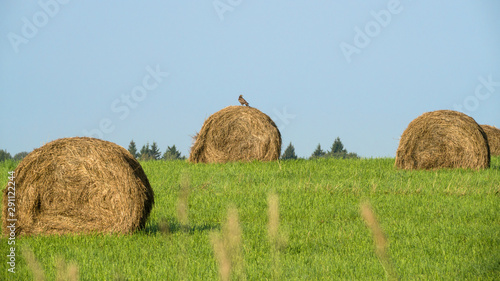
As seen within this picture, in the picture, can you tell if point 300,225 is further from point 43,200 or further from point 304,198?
point 43,200

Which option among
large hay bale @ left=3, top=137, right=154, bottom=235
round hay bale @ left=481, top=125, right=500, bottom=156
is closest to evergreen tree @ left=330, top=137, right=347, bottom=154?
round hay bale @ left=481, top=125, right=500, bottom=156

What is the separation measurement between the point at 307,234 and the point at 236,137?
12058 mm

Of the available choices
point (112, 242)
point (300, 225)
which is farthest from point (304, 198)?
point (112, 242)

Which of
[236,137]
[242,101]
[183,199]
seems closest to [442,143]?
[236,137]

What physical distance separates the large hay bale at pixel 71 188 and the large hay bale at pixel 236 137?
11266 millimetres

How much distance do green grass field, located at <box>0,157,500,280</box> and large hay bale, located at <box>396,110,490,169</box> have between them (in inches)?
75.1

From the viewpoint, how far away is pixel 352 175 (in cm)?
1673

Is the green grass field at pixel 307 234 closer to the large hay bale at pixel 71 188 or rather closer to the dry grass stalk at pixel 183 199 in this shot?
the dry grass stalk at pixel 183 199

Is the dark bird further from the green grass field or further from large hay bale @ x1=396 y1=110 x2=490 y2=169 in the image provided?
large hay bale @ x1=396 y1=110 x2=490 y2=169

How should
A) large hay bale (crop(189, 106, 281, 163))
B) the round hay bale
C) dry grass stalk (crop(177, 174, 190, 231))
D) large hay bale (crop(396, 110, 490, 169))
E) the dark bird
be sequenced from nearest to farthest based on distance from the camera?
dry grass stalk (crop(177, 174, 190, 231)) < large hay bale (crop(396, 110, 490, 169)) < large hay bale (crop(189, 106, 281, 163)) < the dark bird < the round hay bale

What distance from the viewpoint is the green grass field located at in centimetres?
665

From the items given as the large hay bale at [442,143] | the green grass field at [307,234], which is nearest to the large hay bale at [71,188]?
the green grass field at [307,234]

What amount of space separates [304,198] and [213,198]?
2127mm

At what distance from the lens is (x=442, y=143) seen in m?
18.9
